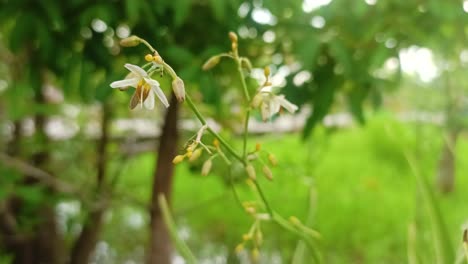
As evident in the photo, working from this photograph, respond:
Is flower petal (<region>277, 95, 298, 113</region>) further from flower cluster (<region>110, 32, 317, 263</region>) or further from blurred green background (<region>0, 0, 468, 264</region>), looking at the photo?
blurred green background (<region>0, 0, 468, 264</region>)

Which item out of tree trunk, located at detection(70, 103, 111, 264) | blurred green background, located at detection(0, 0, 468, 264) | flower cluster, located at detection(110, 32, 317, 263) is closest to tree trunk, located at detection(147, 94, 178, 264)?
blurred green background, located at detection(0, 0, 468, 264)

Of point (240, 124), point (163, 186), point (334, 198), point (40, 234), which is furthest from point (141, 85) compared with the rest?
point (334, 198)

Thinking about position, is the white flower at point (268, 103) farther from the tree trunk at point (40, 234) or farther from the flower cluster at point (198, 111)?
the tree trunk at point (40, 234)

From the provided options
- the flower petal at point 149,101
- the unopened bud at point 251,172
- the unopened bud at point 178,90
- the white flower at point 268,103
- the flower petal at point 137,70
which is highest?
the flower petal at point 137,70

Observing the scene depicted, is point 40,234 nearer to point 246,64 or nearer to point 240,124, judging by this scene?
point 240,124

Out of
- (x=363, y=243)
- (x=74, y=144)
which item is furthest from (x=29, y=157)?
(x=363, y=243)

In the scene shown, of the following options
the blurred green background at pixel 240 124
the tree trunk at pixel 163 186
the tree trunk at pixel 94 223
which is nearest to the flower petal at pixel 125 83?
the blurred green background at pixel 240 124
